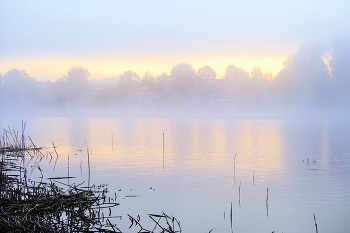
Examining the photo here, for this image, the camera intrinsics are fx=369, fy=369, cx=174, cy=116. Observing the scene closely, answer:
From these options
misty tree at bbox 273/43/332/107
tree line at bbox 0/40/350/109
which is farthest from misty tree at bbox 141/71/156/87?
misty tree at bbox 273/43/332/107

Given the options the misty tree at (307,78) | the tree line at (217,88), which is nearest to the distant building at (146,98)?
the tree line at (217,88)

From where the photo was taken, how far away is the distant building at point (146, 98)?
124m

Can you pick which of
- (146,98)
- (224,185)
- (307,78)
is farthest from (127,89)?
(224,185)

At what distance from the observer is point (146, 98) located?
125250 mm

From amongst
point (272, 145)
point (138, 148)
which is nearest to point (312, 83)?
point (272, 145)

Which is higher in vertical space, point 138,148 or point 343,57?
point 343,57

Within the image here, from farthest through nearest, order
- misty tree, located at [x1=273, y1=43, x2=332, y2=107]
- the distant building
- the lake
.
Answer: the distant building < misty tree, located at [x1=273, y1=43, x2=332, y2=107] < the lake

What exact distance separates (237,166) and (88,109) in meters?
118

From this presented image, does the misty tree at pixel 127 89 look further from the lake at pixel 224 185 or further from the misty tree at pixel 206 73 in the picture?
the lake at pixel 224 185

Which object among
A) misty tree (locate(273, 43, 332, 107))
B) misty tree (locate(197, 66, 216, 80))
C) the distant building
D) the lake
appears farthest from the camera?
the distant building

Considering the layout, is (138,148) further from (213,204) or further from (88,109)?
(88,109)

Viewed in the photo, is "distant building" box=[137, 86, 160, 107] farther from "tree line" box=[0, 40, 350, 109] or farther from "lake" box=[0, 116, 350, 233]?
"lake" box=[0, 116, 350, 233]

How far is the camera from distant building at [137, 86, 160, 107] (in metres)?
124

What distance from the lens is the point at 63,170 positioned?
16.1 m
